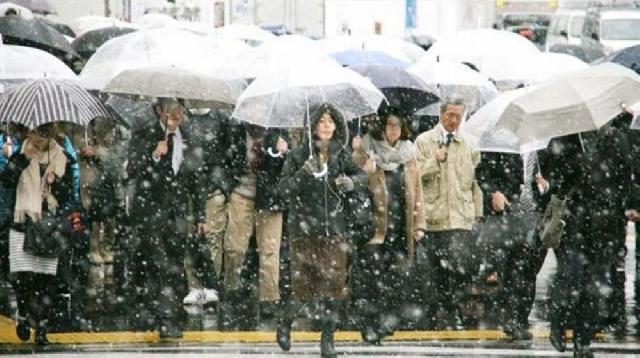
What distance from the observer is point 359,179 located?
10391 millimetres

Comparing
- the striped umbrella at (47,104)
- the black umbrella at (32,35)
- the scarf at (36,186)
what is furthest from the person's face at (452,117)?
the black umbrella at (32,35)

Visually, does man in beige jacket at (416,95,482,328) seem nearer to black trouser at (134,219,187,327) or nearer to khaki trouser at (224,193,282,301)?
khaki trouser at (224,193,282,301)

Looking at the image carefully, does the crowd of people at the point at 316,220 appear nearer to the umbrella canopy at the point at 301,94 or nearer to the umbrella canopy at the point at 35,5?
the umbrella canopy at the point at 301,94

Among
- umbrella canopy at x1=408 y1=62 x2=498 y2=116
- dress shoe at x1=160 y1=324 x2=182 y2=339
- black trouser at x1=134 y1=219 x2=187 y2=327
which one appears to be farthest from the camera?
umbrella canopy at x1=408 y1=62 x2=498 y2=116

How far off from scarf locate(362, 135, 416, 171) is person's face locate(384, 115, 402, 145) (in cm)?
3

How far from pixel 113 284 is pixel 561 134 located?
4799mm

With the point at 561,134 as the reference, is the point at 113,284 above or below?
below

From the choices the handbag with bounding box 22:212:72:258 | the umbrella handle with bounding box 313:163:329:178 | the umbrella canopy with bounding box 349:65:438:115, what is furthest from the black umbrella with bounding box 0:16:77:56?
the umbrella handle with bounding box 313:163:329:178

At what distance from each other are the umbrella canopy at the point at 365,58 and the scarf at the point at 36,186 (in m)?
4.59

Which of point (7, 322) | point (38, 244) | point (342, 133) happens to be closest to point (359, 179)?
point (342, 133)

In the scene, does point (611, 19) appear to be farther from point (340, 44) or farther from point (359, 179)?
point (359, 179)

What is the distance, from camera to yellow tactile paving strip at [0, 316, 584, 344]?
11188 mm

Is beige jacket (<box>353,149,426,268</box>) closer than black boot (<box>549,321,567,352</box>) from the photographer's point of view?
No

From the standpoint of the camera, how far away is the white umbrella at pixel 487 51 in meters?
16.0
